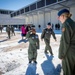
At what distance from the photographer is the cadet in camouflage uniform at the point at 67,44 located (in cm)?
309

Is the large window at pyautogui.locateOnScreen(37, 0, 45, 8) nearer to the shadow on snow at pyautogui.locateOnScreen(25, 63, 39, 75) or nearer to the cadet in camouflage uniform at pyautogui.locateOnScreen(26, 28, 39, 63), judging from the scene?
the cadet in camouflage uniform at pyautogui.locateOnScreen(26, 28, 39, 63)

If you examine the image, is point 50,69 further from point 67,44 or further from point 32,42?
point 67,44

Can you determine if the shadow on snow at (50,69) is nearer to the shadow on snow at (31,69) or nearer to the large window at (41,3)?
the shadow on snow at (31,69)

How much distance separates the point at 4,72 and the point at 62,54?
3347 millimetres

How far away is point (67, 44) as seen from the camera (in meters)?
3.09

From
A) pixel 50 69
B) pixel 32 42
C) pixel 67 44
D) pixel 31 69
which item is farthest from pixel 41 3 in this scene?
pixel 67 44

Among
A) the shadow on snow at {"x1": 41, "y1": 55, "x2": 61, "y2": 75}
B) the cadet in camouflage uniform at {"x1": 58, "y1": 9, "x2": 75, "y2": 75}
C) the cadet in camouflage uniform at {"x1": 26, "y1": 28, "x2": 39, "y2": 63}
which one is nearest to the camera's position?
the cadet in camouflage uniform at {"x1": 58, "y1": 9, "x2": 75, "y2": 75}

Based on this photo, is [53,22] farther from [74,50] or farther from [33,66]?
[74,50]

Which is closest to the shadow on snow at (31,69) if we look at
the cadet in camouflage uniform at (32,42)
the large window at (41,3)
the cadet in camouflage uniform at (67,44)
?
the cadet in camouflage uniform at (32,42)

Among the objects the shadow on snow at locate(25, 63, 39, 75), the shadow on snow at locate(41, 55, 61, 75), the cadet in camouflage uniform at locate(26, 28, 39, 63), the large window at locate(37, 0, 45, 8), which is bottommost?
the shadow on snow at locate(25, 63, 39, 75)

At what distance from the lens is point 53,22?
34.5 m

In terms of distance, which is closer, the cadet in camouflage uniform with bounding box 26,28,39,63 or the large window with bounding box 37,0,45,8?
the cadet in camouflage uniform with bounding box 26,28,39,63

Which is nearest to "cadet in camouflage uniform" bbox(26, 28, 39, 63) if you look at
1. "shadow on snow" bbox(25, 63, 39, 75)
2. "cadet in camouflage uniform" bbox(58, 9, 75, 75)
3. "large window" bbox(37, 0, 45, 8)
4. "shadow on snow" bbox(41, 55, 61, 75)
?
"shadow on snow" bbox(25, 63, 39, 75)

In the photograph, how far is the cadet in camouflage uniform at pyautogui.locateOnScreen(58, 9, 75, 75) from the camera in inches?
122
